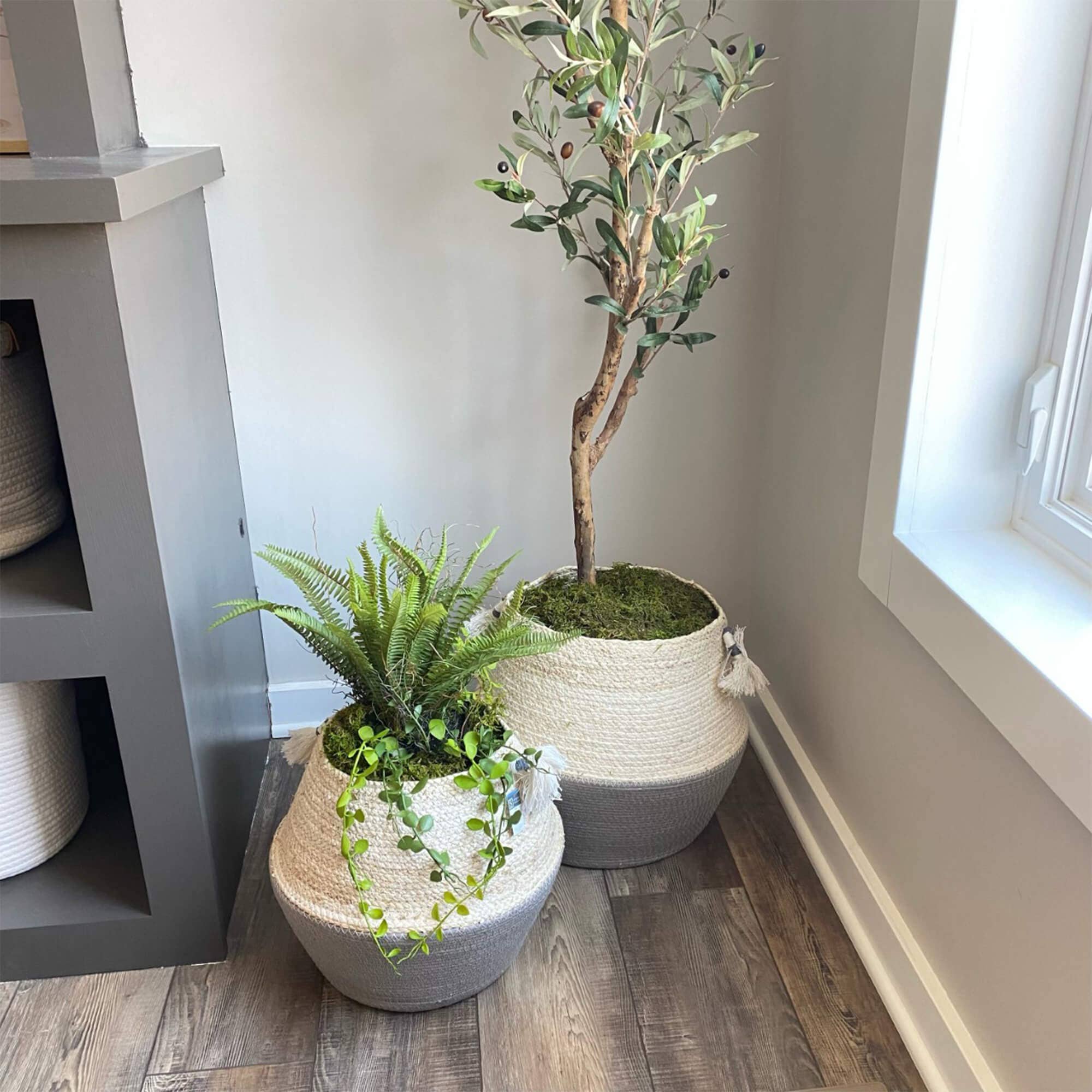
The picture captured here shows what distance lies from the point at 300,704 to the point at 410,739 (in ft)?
2.28

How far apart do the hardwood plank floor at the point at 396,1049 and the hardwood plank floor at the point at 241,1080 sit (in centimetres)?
2

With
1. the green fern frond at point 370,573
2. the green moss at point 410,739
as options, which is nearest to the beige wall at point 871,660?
the green moss at point 410,739

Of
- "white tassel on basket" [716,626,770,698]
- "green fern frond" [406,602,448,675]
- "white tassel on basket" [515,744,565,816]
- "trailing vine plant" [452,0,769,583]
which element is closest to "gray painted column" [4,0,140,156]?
"trailing vine plant" [452,0,769,583]

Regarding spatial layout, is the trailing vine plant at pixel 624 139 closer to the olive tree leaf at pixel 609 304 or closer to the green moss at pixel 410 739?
the olive tree leaf at pixel 609 304

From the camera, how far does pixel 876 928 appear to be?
1341 millimetres

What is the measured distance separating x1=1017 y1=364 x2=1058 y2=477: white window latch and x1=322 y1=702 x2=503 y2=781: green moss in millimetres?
702

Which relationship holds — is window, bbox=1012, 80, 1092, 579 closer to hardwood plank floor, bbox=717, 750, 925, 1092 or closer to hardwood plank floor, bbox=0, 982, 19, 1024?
hardwood plank floor, bbox=717, 750, 925, 1092

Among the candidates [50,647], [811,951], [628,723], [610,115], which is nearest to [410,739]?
[628,723]

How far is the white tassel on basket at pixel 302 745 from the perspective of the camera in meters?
1.30

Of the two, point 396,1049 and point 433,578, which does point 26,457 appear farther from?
point 396,1049

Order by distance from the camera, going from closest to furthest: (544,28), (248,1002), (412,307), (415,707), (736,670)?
(544,28) → (415,707) → (248,1002) → (736,670) → (412,307)

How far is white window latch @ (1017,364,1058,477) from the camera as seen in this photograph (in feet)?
3.69

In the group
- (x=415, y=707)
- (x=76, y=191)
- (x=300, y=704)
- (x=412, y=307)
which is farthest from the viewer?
(x=300, y=704)

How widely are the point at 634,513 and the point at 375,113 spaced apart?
2.54 ft
